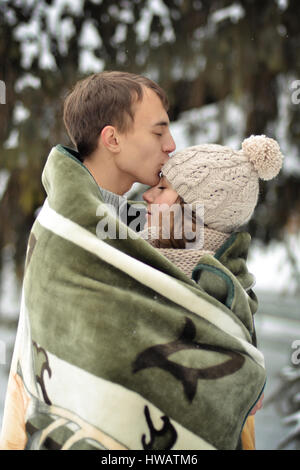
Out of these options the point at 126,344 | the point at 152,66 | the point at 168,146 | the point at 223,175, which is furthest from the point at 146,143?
the point at 152,66

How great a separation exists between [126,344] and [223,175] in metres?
0.37

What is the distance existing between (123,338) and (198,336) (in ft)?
0.40

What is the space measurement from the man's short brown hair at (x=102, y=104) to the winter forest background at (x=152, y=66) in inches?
47.8

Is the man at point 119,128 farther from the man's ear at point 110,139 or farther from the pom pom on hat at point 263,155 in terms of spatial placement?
the pom pom on hat at point 263,155

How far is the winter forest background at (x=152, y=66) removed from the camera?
7.15 ft

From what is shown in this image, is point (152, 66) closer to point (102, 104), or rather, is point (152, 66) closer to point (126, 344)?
point (102, 104)

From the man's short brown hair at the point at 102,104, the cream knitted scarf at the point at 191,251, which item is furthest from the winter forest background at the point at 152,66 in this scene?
the cream knitted scarf at the point at 191,251

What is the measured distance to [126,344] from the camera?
78 cm

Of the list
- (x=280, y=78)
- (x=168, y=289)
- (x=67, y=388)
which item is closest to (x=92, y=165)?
(x=168, y=289)

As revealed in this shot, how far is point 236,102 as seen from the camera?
89.9 inches

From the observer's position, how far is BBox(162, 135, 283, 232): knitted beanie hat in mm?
945

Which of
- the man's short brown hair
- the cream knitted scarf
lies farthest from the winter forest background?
the cream knitted scarf

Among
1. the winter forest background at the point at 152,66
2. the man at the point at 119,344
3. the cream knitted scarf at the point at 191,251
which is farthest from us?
the winter forest background at the point at 152,66
